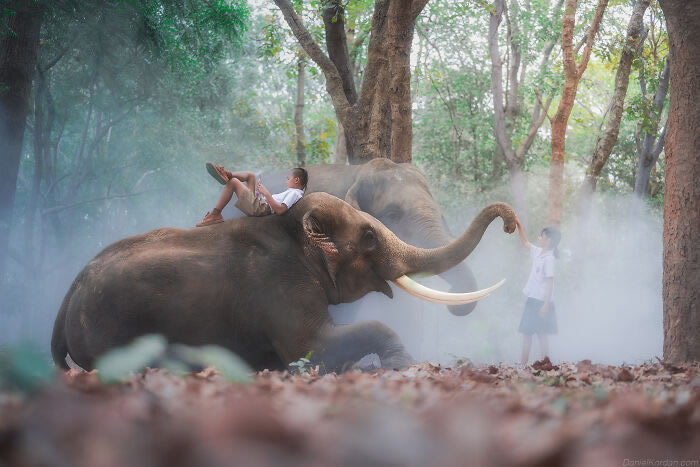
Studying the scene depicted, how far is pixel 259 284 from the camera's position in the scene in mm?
5434

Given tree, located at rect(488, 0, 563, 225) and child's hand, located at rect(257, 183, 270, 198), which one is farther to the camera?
tree, located at rect(488, 0, 563, 225)

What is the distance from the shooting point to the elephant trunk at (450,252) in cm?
558

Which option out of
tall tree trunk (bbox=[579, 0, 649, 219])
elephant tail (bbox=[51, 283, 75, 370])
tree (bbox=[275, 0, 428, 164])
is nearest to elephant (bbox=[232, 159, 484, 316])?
tree (bbox=[275, 0, 428, 164])

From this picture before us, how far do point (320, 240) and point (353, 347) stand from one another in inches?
36.9

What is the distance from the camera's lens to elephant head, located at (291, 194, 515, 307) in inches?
217

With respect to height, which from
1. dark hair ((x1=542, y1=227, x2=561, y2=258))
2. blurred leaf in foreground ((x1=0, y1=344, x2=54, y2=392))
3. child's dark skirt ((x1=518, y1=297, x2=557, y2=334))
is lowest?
child's dark skirt ((x1=518, y1=297, x2=557, y2=334))

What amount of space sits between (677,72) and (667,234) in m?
1.41

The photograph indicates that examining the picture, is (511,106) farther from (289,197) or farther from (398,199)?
(289,197)

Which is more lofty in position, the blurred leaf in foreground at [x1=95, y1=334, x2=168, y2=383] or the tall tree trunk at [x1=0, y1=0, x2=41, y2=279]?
the tall tree trunk at [x1=0, y1=0, x2=41, y2=279]

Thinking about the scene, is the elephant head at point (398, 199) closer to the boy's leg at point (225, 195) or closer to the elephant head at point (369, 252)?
the elephant head at point (369, 252)

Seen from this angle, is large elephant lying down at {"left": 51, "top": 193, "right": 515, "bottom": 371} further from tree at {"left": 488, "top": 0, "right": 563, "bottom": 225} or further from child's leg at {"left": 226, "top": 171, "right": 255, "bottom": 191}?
tree at {"left": 488, "top": 0, "right": 563, "bottom": 225}

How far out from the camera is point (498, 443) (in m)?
1.02

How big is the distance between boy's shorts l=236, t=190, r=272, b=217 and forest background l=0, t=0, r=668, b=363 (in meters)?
7.13

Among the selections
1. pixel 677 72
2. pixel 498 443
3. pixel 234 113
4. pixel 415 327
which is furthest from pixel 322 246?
pixel 234 113
